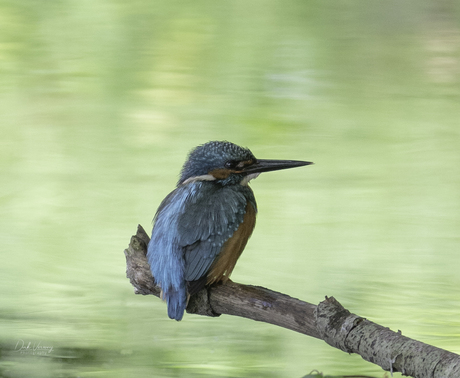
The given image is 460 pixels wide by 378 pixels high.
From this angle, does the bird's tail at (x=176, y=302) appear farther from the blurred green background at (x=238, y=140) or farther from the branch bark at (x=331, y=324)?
the blurred green background at (x=238, y=140)

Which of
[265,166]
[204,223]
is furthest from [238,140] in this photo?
[204,223]

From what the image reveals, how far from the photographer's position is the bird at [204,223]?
4.16ft

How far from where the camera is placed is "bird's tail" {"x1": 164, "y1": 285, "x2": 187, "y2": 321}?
125cm

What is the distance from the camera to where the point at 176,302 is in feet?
4.13

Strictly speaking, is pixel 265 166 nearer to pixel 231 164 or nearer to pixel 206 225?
pixel 231 164

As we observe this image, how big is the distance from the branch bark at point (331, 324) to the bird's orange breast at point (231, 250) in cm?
4

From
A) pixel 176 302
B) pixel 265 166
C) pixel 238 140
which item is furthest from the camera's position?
pixel 238 140

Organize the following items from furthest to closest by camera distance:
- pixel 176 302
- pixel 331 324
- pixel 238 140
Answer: pixel 238 140 → pixel 176 302 → pixel 331 324

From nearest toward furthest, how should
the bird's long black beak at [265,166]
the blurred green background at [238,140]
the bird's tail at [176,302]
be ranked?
the bird's tail at [176,302] < the bird's long black beak at [265,166] < the blurred green background at [238,140]

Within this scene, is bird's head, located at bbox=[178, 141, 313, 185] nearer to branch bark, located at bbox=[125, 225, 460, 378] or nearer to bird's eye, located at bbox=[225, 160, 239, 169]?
bird's eye, located at bbox=[225, 160, 239, 169]

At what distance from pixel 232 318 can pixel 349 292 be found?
0.48 meters

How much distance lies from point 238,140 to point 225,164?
3.31 ft

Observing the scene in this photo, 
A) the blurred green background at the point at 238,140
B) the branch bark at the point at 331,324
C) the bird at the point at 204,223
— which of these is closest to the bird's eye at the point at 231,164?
the bird at the point at 204,223

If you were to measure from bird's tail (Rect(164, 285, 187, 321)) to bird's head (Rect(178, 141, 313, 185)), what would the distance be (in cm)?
28
